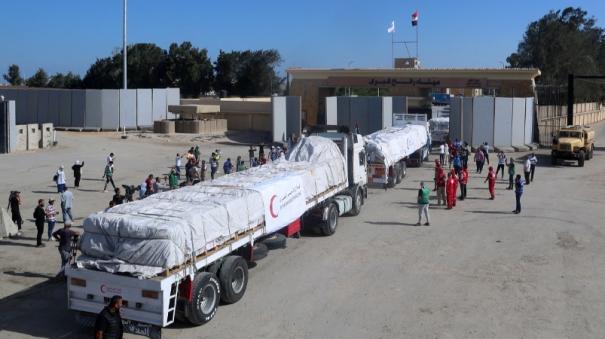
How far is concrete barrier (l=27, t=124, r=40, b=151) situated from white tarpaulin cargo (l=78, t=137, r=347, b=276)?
29.5m

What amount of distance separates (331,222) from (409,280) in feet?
16.0

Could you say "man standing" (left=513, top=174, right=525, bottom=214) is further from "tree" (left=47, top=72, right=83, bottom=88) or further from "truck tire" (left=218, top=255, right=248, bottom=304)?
"tree" (left=47, top=72, right=83, bottom=88)

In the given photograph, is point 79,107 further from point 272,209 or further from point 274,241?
point 272,209

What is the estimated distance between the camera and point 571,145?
37.7m

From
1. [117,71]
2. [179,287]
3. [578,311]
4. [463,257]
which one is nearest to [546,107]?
[463,257]

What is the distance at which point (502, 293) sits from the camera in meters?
14.3

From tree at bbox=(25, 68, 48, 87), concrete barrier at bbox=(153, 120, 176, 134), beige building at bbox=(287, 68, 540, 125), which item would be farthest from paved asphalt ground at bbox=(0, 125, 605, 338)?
tree at bbox=(25, 68, 48, 87)

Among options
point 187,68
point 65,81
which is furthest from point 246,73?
point 65,81

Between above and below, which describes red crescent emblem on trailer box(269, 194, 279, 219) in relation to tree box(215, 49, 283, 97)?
below

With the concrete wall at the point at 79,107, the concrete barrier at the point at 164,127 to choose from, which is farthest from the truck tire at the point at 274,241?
the concrete wall at the point at 79,107

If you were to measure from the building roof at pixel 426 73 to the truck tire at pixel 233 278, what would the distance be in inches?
A: 1627

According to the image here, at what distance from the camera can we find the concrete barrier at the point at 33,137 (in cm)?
4262

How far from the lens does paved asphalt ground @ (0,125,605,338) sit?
40.2 ft

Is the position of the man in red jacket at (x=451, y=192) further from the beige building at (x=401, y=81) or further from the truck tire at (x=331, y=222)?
the beige building at (x=401, y=81)
